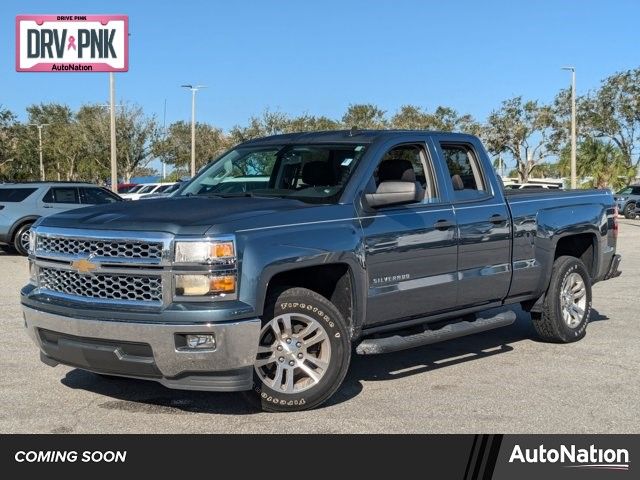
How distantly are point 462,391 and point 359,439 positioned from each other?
149 centimetres

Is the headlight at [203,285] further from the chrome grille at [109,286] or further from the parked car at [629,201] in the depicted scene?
the parked car at [629,201]

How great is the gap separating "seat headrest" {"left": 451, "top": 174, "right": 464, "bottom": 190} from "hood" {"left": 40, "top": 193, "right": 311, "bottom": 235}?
5.35 feet

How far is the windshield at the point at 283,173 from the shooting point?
20.6 feet

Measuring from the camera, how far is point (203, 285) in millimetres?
5086

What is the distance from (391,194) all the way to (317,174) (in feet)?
2.34

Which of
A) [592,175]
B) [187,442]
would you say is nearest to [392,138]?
[187,442]

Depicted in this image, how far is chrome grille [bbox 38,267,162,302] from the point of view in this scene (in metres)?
5.16

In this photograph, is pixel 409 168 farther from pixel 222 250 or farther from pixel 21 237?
pixel 21 237

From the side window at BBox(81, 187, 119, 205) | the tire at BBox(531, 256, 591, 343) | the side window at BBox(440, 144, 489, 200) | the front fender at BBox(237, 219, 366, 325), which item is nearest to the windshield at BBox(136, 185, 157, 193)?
the side window at BBox(81, 187, 119, 205)

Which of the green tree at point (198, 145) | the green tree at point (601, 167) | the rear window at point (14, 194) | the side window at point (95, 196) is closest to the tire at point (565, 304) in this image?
the side window at point (95, 196)

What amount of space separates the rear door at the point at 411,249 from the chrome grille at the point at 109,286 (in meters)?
1.56

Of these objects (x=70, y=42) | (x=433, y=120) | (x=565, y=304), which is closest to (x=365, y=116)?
(x=433, y=120)

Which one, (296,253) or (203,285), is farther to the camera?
(296,253)

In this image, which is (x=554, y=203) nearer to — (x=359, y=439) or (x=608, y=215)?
(x=608, y=215)
